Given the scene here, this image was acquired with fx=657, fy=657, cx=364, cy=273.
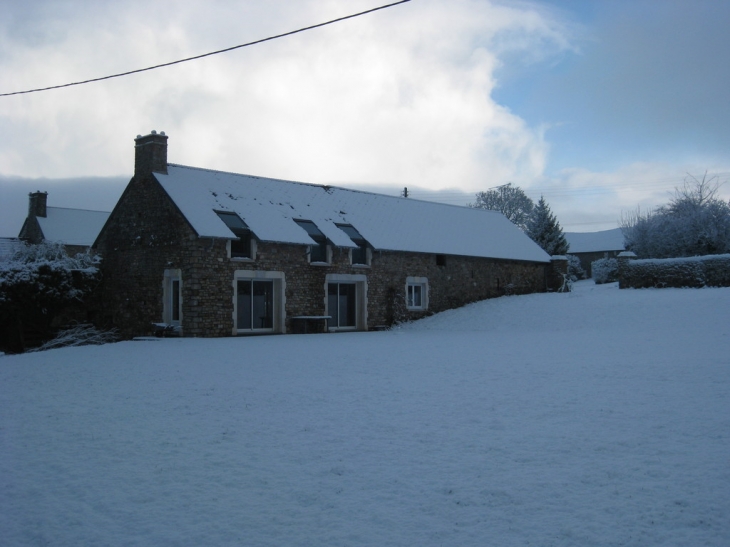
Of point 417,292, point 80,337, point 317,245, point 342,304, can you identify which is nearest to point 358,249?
point 342,304

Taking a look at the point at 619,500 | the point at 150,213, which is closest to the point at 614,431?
the point at 619,500

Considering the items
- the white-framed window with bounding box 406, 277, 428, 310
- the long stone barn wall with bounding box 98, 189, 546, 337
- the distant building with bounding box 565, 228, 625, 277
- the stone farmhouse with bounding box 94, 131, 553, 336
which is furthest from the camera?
the distant building with bounding box 565, 228, 625, 277

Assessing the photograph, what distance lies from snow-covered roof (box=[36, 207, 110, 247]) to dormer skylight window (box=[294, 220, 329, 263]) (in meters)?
20.6

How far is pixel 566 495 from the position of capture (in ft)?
17.4

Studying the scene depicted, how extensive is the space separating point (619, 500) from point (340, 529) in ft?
7.26

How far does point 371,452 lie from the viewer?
6.60m

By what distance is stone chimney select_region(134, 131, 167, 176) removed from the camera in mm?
23250

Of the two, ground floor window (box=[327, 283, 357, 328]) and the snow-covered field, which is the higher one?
ground floor window (box=[327, 283, 357, 328])

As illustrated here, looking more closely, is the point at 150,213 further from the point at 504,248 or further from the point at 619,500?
the point at 619,500

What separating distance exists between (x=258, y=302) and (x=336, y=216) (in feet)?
19.6

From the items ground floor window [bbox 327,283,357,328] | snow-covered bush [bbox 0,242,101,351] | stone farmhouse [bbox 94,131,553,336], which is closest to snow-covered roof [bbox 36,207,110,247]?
snow-covered bush [bbox 0,242,101,351]

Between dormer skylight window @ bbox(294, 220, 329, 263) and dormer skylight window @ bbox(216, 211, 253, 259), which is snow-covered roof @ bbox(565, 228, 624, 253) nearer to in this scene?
dormer skylight window @ bbox(294, 220, 329, 263)

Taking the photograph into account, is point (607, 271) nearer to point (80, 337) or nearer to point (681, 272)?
point (681, 272)

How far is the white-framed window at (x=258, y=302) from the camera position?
72.2 ft
